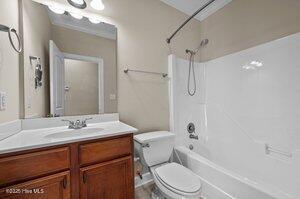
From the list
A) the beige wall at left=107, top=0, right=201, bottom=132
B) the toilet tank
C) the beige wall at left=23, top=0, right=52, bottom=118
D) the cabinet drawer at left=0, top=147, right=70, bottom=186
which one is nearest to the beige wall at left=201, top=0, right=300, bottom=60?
the beige wall at left=107, top=0, right=201, bottom=132

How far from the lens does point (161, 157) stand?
1.70m

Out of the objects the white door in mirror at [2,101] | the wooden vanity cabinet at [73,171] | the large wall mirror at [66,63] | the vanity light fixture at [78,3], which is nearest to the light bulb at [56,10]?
the large wall mirror at [66,63]

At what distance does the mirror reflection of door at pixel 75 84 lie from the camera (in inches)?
57.7

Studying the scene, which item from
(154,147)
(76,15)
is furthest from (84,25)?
(154,147)

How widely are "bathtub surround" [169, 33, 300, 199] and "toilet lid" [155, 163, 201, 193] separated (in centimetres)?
38

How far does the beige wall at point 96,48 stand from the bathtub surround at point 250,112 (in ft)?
2.65

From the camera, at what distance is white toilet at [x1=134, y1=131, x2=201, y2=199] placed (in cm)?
118

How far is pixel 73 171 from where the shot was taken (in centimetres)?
102

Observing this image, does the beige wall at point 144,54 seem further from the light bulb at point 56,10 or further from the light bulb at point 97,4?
the light bulb at point 56,10

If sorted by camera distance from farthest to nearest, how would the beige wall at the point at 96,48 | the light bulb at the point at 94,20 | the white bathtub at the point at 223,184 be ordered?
the light bulb at the point at 94,20 < the beige wall at the point at 96,48 < the white bathtub at the point at 223,184

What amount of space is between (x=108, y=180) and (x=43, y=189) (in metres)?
0.42

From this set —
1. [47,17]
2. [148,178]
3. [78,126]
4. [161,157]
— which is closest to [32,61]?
[47,17]

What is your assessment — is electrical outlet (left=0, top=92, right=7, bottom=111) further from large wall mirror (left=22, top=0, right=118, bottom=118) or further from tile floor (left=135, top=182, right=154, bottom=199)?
tile floor (left=135, top=182, right=154, bottom=199)

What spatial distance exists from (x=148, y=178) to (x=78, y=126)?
1.13 meters
